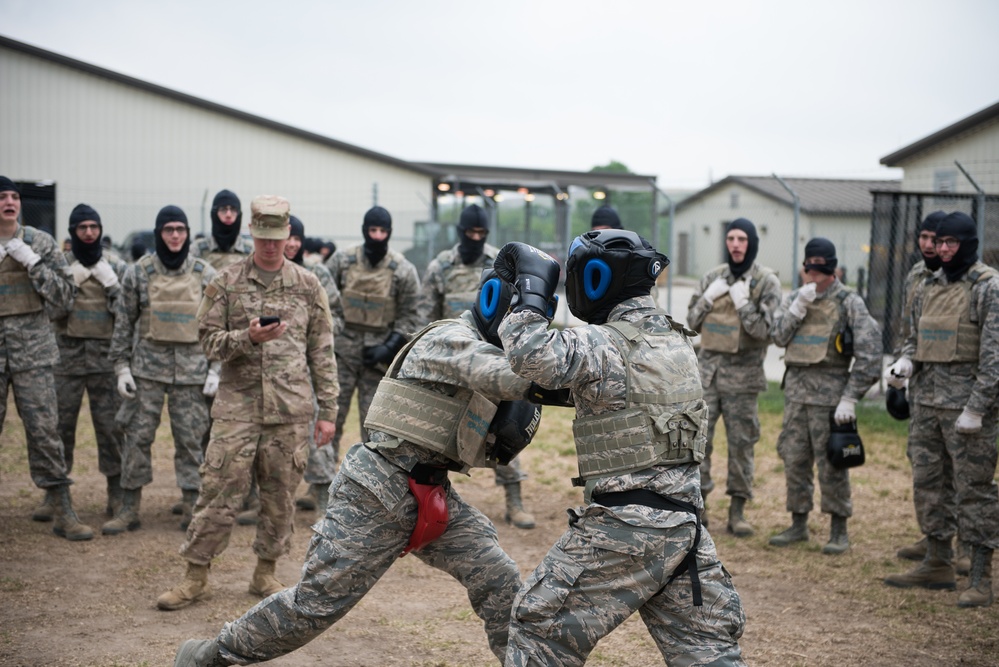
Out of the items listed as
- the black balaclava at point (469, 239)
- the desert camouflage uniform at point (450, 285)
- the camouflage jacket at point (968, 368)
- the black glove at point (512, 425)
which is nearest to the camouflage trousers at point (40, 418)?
the desert camouflage uniform at point (450, 285)

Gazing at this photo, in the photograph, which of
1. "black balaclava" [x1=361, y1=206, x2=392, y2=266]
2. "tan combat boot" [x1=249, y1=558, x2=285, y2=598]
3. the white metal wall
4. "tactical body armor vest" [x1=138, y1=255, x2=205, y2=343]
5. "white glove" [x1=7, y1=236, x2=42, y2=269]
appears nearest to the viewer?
"tan combat boot" [x1=249, y1=558, x2=285, y2=598]

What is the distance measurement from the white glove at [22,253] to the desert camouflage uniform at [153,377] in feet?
2.12

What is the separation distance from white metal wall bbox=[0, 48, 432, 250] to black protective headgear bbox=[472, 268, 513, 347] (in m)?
16.4

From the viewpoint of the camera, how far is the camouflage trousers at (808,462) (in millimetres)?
7043

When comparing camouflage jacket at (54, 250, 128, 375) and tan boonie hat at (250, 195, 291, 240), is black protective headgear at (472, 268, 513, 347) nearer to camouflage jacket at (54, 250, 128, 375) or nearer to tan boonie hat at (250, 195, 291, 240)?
tan boonie hat at (250, 195, 291, 240)

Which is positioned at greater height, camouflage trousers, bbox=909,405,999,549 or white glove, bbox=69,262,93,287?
white glove, bbox=69,262,93,287

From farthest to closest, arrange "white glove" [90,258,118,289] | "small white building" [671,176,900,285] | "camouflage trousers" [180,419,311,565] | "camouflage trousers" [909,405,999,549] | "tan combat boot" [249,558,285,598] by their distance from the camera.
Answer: "small white building" [671,176,900,285]
"white glove" [90,258,118,289]
"camouflage trousers" [909,405,999,549]
"tan combat boot" [249,558,285,598]
"camouflage trousers" [180,419,311,565]

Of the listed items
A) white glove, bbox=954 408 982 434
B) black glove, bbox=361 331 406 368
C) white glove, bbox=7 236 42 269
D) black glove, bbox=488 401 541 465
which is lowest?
white glove, bbox=954 408 982 434

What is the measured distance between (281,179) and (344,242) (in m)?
3.69

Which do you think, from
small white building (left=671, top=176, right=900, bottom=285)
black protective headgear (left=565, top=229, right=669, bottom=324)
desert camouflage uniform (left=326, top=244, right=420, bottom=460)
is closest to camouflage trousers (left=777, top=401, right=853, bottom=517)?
desert camouflage uniform (left=326, top=244, right=420, bottom=460)

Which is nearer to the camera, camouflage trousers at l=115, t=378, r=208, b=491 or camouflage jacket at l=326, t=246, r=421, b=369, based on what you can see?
camouflage trousers at l=115, t=378, r=208, b=491

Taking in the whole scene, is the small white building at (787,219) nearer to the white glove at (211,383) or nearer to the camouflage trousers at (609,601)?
the white glove at (211,383)

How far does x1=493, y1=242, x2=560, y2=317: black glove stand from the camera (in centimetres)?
339

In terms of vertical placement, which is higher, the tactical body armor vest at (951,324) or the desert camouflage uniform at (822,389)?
the tactical body armor vest at (951,324)
